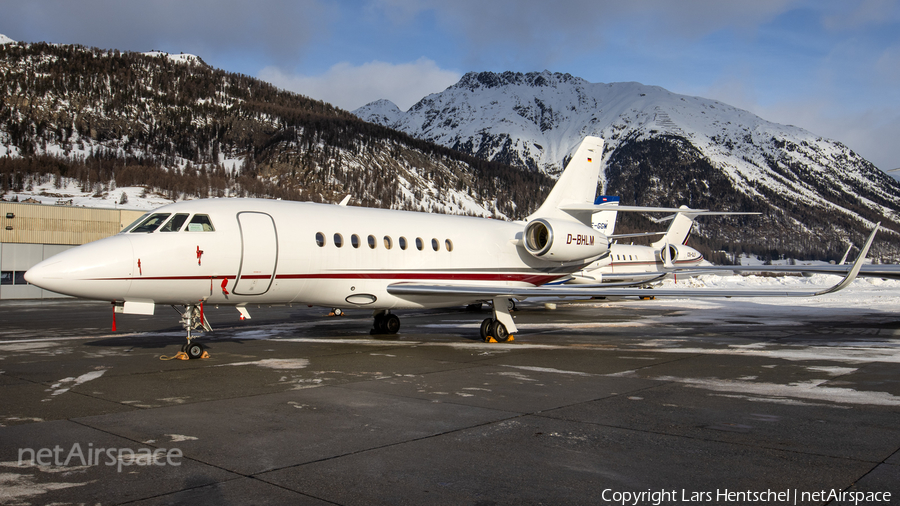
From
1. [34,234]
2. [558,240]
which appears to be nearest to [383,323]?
[558,240]

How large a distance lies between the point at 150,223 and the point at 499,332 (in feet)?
26.6

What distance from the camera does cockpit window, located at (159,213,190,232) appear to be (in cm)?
1154

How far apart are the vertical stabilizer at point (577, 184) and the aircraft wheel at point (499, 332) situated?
5.02 meters

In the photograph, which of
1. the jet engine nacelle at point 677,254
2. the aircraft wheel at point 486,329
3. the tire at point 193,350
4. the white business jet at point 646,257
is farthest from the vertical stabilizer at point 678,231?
the tire at point 193,350

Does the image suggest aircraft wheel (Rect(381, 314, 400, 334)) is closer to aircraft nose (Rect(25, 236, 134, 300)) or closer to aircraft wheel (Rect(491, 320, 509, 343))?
aircraft wheel (Rect(491, 320, 509, 343))

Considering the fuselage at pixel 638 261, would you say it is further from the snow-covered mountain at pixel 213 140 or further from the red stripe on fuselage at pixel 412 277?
the snow-covered mountain at pixel 213 140

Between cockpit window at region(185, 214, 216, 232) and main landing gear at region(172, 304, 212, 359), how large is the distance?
1.52 m

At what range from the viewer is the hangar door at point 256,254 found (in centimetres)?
1225

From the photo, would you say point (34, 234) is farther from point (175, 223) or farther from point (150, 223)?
point (175, 223)

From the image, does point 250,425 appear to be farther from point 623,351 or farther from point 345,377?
point 623,351

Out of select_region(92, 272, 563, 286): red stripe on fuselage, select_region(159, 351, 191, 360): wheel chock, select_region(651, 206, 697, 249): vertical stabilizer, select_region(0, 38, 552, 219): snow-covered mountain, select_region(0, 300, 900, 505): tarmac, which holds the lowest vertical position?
select_region(0, 300, 900, 505): tarmac

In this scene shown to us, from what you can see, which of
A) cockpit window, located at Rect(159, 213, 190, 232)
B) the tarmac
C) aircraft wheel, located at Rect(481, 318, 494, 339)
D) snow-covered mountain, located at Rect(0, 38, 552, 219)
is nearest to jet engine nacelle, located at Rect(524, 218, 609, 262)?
aircraft wheel, located at Rect(481, 318, 494, 339)

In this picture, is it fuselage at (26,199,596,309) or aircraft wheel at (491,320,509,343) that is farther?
aircraft wheel at (491,320,509,343)

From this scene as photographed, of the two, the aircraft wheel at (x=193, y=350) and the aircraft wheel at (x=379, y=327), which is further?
the aircraft wheel at (x=379, y=327)
